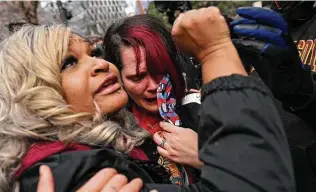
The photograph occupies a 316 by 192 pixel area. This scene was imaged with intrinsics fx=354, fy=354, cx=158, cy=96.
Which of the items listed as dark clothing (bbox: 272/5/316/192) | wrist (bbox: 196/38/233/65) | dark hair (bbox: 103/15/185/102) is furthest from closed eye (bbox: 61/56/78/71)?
dark clothing (bbox: 272/5/316/192)

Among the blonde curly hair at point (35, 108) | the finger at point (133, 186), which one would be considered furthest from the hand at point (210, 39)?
the blonde curly hair at point (35, 108)

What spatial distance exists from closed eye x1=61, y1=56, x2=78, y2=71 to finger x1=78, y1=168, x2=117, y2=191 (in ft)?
1.69

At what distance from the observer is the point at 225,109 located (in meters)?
0.94

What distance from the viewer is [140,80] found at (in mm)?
1967

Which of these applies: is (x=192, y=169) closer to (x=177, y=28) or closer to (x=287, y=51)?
(x=287, y=51)

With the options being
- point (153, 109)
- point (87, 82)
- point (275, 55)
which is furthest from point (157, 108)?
point (275, 55)

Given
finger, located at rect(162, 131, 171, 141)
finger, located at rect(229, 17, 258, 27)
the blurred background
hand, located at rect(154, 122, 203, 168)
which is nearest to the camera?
Answer: finger, located at rect(229, 17, 258, 27)

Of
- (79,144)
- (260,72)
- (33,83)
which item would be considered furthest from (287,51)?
(33,83)

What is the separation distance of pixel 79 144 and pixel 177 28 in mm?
542

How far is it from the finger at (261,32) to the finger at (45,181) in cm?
76

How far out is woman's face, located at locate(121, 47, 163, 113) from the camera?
1.95 m

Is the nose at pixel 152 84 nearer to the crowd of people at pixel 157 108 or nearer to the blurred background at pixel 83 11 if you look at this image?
the crowd of people at pixel 157 108

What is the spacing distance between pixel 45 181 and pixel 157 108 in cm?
100

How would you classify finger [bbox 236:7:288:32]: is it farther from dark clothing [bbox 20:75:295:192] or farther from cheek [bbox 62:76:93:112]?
cheek [bbox 62:76:93:112]
